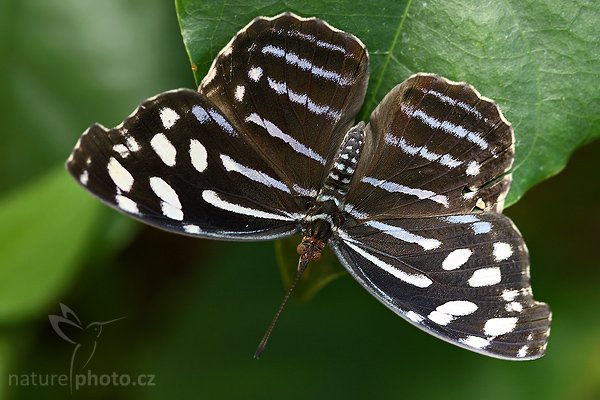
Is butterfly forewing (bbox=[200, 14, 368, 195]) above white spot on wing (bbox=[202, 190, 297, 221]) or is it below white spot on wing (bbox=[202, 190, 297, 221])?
above

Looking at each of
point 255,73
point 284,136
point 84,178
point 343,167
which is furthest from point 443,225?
point 84,178

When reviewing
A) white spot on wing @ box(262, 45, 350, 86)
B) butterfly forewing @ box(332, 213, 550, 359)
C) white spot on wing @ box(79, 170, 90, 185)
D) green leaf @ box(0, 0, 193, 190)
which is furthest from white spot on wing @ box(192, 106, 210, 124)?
green leaf @ box(0, 0, 193, 190)

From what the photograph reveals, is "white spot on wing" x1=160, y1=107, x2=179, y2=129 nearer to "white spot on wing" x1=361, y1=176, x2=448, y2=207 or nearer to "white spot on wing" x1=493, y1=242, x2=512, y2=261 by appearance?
"white spot on wing" x1=361, y1=176, x2=448, y2=207

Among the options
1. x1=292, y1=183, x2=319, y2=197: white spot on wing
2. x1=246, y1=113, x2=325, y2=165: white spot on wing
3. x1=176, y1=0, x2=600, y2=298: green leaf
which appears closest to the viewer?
x1=176, y1=0, x2=600, y2=298: green leaf

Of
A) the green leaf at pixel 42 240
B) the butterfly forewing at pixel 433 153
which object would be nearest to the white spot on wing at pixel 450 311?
the butterfly forewing at pixel 433 153

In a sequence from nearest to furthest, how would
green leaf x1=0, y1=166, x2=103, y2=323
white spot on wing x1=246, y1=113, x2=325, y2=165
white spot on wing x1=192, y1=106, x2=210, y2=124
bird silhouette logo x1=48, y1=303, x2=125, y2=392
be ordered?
1. white spot on wing x1=192, y1=106, x2=210, y2=124
2. white spot on wing x1=246, y1=113, x2=325, y2=165
3. green leaf x1=0, y1=166, x2=103, y2=323
4. bird silhouette logo x1=48, y1=303, x2=125, y2=392

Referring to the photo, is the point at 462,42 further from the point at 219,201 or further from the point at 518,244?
the point at 219,201
